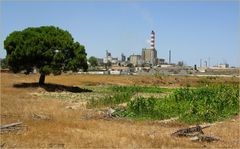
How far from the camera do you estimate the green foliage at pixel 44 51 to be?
5259 centimetres

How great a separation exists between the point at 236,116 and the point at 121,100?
41.1 ft

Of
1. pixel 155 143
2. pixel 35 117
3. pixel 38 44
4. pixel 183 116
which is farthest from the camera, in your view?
pixel 38 44

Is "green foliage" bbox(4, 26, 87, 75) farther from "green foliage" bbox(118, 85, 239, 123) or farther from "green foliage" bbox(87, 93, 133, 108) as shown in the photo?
"green foliage" bbox(118, 85, 239, 123)

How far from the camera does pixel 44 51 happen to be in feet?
173

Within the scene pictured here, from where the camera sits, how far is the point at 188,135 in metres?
18.5

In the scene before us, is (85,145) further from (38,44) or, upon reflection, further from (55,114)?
(38,44)

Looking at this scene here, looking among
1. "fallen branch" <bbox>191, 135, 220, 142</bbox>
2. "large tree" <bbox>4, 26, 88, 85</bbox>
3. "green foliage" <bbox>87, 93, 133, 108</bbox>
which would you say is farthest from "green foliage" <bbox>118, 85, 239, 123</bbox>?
"large tree" <bbox>4, 26, 88, 85</bbox>

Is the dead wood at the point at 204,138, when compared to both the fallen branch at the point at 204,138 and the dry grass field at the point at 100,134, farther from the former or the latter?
the dry grass field at the point at 100,134

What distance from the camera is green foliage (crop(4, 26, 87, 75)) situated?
52.6 m

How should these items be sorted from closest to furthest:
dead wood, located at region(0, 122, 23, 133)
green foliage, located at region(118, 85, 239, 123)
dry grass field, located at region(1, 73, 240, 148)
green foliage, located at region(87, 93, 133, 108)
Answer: dry grass field, located at region(1, 73, 240, 148) < dead wood, located at region(0, 122, 23, 133) < green foliage, located at region(118, 85, 239, 123) < green foliage, located at region(87, 93, 133, 108)

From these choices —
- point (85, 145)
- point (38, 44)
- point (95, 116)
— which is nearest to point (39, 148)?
point (85, 145)

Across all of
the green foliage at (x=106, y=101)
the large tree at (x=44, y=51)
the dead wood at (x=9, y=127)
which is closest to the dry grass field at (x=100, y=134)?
the dead wood at (x=9, y=127)

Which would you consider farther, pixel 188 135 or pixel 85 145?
pixel 188 135

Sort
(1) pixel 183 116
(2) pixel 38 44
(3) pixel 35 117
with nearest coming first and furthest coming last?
(3) pixel 35 117 → (1) pixel 183 116 → (2) pixel 38 44
